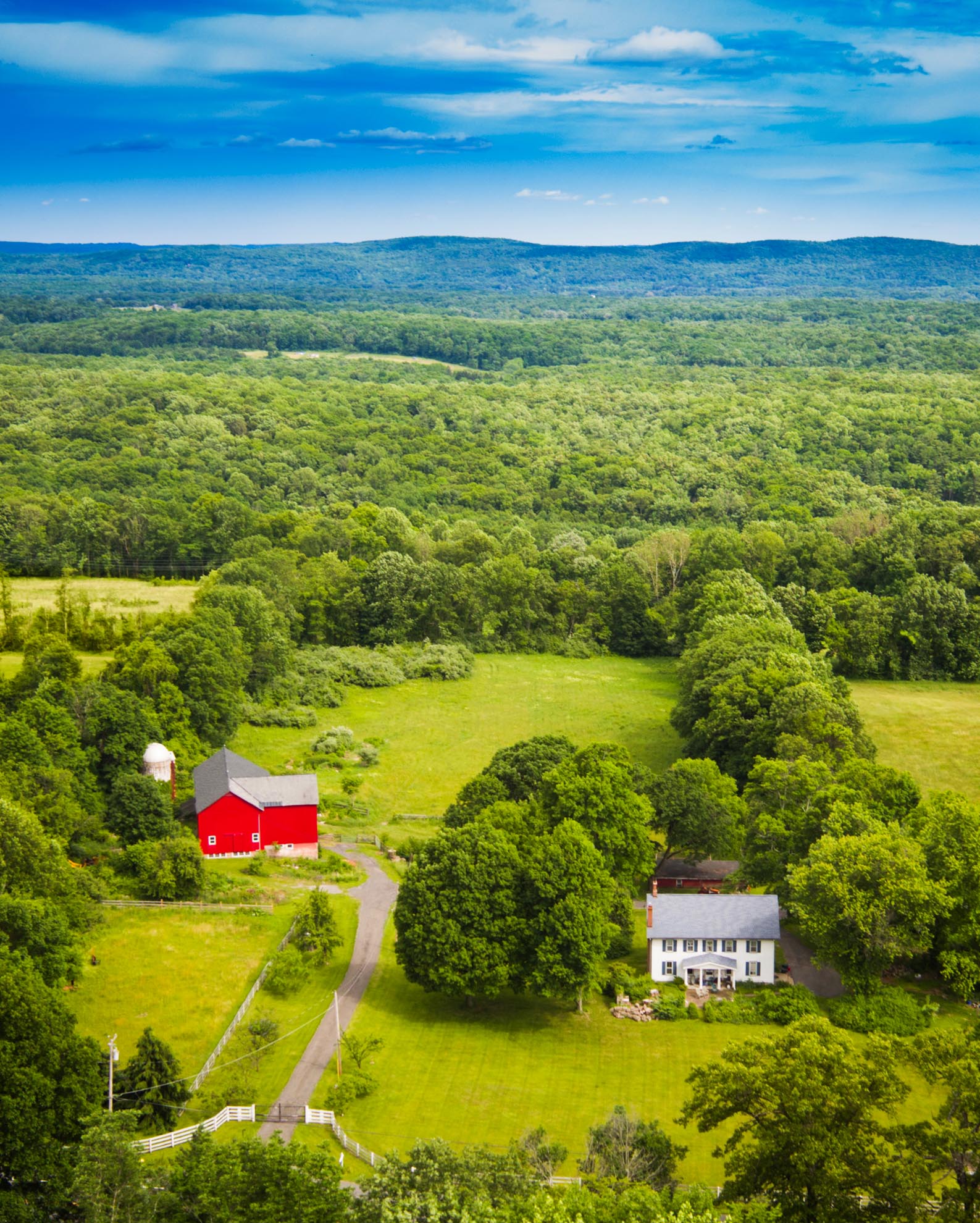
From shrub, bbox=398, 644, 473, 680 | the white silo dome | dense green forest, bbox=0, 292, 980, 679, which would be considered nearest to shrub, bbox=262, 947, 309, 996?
the white silo dome

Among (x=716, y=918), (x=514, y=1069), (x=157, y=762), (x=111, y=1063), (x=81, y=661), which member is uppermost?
(x=81, y=661)

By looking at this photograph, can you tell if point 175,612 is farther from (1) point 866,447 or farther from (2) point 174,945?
(1) point 866,447

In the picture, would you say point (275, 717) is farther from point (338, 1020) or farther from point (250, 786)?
point (338, 1020)

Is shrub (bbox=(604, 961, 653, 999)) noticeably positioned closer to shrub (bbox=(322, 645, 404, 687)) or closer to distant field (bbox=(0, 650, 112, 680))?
distant field (bbox=(0, 650, 112, 680))

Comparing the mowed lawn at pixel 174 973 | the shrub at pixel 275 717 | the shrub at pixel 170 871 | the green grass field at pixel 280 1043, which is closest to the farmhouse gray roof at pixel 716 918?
the green grass field at pixel 280 1043

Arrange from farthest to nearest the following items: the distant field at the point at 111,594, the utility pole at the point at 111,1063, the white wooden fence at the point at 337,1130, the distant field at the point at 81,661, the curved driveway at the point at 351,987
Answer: the distant field at the point at 111,594 < the distant field at the point at 81,661 < the curved driveway at the point at 351,987 < the white wooden fence at the point at 337,1130 < the utility pole at the point at 111,1063

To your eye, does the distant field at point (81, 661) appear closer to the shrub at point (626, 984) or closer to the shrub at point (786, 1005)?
the shrub at point (626, 984)

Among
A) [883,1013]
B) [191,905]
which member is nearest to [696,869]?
[883,1013]
